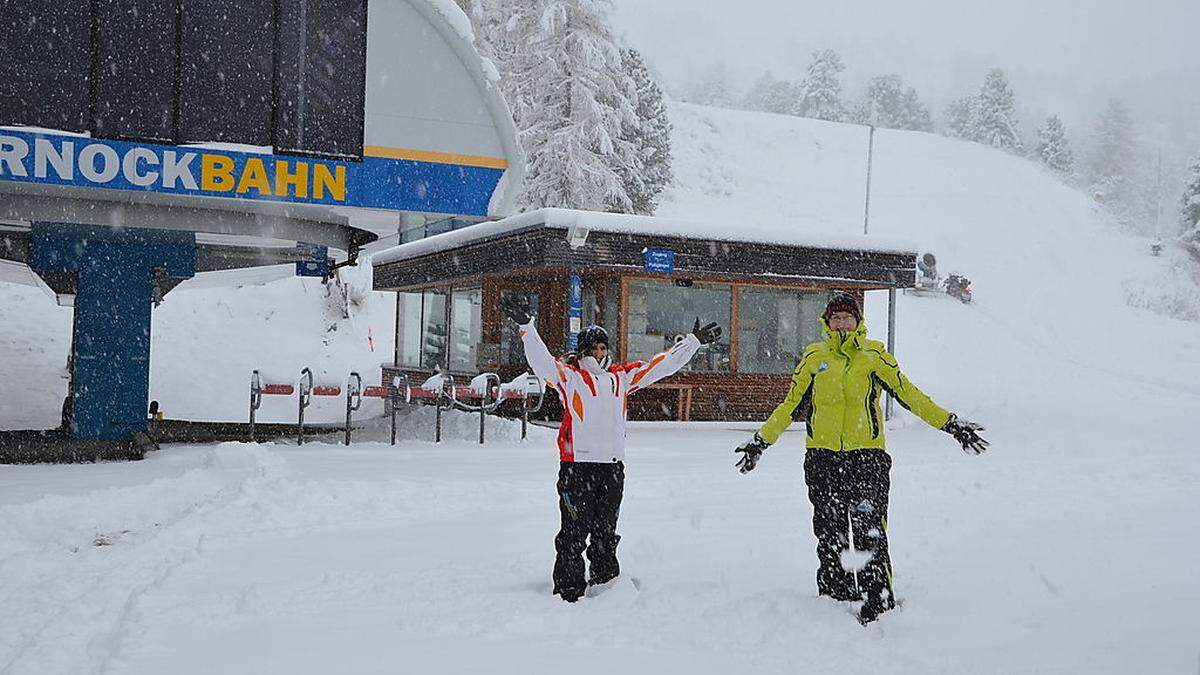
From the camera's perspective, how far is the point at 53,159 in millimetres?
10586

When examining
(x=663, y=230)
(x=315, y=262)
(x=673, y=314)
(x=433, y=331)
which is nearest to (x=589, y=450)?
(x=663, y=230)

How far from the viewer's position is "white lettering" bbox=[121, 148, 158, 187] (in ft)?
35.7

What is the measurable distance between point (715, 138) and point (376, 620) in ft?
294

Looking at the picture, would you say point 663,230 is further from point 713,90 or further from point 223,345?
point 713,90

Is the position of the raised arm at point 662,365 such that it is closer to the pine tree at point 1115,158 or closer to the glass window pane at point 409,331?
the glass window pane at point 409,331

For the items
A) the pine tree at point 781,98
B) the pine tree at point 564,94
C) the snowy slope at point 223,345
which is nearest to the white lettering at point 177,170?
the snowy slope at point 223,345

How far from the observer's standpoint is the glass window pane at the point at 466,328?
2164 centimetres

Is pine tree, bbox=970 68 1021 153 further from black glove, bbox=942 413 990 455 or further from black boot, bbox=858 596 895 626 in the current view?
black boot, bbox=858 596 895 626

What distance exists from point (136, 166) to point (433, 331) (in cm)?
1310

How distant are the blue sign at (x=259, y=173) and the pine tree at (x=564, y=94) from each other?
737 inches

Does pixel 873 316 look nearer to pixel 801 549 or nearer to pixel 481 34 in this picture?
pixel 481 34

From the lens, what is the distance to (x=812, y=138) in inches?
3900

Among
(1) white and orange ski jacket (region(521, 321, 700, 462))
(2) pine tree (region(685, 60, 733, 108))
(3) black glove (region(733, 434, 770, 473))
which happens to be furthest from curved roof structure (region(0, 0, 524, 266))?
(2) pine tree (region(685, 60, 733, 108))

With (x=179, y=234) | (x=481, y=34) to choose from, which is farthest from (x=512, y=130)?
(x=481, y=34)
